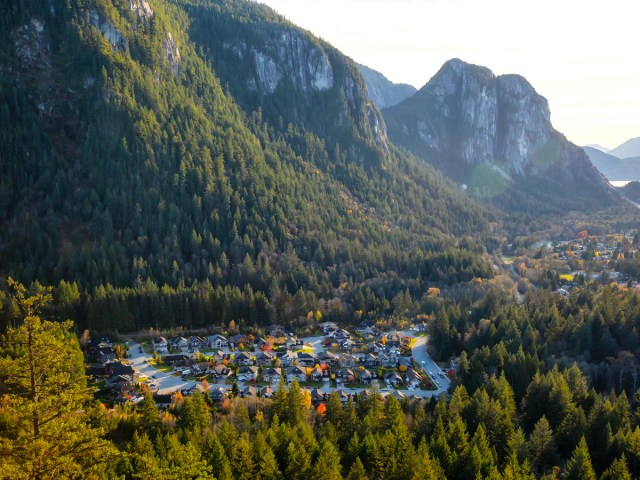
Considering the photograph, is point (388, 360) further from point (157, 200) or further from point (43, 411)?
point (157, 200)

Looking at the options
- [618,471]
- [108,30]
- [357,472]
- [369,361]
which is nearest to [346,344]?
[369,361]

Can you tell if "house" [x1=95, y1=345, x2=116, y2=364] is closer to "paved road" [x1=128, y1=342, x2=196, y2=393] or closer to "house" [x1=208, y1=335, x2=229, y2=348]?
"paved road" [x1=128, y1=342, x2=196, y2=393]

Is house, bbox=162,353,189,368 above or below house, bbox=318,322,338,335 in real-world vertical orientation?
above

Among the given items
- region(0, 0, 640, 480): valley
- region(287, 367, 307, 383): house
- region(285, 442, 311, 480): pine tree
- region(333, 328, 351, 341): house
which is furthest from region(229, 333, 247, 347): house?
region(285, 442, 311, 480): pine tree

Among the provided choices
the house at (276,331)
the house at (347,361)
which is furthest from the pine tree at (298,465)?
the house at (276,331)

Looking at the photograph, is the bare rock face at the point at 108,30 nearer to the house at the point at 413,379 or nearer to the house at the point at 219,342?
the house at the point at 219,342

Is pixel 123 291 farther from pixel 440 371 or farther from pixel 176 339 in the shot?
pixel 440 371

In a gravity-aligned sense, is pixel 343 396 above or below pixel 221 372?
above
